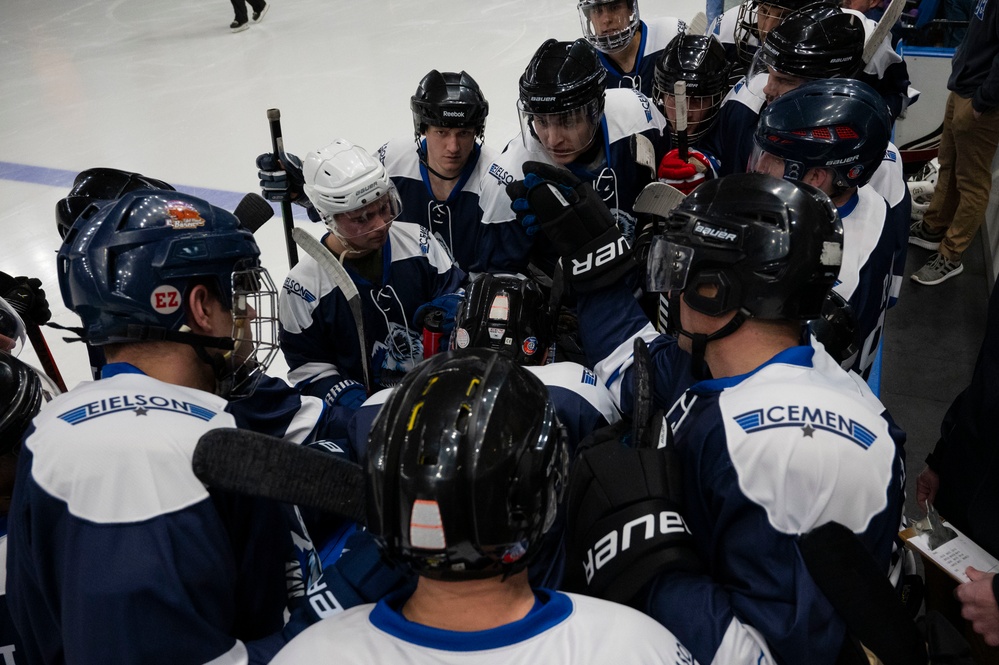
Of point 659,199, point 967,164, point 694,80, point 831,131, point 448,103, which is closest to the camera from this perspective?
point 831,131

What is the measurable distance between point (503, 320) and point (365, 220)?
830 mm

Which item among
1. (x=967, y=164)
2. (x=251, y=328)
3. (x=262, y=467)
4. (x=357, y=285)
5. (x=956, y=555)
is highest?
(x=262, y=467)

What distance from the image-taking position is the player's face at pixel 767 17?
3.71m

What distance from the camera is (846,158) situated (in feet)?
6.86

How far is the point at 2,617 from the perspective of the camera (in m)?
1.44

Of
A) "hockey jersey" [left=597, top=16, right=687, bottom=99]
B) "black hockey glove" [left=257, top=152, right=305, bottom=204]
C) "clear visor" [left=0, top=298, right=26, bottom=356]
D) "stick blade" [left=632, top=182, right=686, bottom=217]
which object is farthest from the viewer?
"hockey jersey" [left=597, top=16, right=687, bottom=99]

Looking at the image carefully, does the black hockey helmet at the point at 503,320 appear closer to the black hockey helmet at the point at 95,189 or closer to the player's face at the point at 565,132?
the player's face at the point at 565,132

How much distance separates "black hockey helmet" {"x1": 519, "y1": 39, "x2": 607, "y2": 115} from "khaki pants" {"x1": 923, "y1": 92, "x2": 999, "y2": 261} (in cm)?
256

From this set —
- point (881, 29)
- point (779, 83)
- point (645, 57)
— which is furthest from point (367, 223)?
point (881, 29)

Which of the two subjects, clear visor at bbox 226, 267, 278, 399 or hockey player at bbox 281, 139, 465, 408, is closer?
clear visor at bbox 226, 267, 278, 399

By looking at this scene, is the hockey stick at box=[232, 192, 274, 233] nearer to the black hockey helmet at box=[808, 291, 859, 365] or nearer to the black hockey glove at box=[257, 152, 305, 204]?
the black hockey glove at box=[257, 152, 305, 204]

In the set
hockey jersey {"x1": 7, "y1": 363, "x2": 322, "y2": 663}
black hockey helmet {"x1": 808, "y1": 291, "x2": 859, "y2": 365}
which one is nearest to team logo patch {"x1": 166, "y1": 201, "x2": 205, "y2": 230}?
hockey jersey {"x1": 7, "y1": 363, "x2": 322, "y2": 663}

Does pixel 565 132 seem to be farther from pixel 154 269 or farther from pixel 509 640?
pixel 509 640

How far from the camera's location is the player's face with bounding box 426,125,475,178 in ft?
10.0
